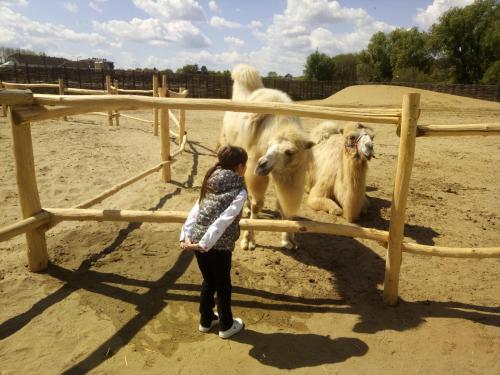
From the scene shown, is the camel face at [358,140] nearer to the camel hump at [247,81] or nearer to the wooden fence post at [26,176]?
the camel hump at [247,81]

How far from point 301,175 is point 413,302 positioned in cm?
170

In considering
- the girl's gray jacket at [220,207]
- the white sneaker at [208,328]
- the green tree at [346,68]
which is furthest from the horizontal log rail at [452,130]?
the green tree at [346,68]

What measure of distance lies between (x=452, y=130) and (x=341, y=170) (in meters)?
2.71

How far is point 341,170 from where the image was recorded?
578 centimetres

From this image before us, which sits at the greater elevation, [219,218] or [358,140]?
[358,140]

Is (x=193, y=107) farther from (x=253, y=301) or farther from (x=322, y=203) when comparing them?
(x=322, y=203)

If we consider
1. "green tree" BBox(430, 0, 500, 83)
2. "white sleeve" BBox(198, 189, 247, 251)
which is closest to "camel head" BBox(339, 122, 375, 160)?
"white sleeve" BBox(198, 189, 247, 251)

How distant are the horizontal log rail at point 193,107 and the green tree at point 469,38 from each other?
140ft

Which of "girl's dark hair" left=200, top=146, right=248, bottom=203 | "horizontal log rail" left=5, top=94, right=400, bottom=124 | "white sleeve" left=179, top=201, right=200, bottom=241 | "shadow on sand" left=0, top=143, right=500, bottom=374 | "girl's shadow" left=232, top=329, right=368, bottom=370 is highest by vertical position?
"horizontal log rail" left=5, top=94, right=400, bottom=124

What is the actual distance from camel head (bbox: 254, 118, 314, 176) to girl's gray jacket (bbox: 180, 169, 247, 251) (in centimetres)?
107

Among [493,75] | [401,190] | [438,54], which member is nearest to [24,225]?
[401,190]

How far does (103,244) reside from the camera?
415 cm

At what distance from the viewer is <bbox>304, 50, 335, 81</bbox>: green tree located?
4738cm

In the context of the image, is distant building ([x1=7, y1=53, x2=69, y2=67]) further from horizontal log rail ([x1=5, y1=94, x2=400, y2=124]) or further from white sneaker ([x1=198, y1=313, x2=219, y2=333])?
white sneaker ([x1=198, y1=313, x2=219, y2=333])
